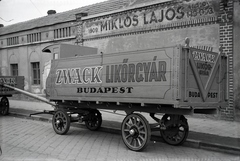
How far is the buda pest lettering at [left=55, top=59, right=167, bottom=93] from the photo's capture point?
5.20 metres

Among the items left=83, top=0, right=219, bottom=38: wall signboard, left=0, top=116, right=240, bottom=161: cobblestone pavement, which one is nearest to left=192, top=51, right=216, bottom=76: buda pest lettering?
left=0, top=116, right=240, bottom=161: cobblestone pavement

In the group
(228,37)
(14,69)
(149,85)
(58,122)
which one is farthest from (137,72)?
(14,69)

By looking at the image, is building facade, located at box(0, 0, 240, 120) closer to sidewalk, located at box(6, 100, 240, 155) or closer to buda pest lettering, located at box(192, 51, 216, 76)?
buda pest lettering, located at box(192, 51, 216, 76)

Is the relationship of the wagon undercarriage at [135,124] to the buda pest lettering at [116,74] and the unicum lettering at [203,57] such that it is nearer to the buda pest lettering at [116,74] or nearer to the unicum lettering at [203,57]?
the buda pest lettering at [116,74]

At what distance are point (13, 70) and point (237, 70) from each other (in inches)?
630

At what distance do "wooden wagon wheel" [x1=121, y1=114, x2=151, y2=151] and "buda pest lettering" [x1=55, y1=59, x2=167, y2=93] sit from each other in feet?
2.24

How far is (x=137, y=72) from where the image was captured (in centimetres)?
547

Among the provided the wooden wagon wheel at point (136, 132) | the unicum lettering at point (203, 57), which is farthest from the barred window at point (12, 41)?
the unicum lettering at point (203, 57)

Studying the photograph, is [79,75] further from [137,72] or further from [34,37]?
→ [34,37]

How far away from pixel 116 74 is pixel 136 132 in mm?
1380

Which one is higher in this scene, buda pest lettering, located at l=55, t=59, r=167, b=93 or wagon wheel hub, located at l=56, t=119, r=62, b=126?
buda pest lettering, located at l=55, t=59, r=167, b=93

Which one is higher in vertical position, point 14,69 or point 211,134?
point 14,69

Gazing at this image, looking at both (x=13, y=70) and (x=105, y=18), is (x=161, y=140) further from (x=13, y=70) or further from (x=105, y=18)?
(x=13, y=70)

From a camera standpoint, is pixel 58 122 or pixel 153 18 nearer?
pixel 58 122
